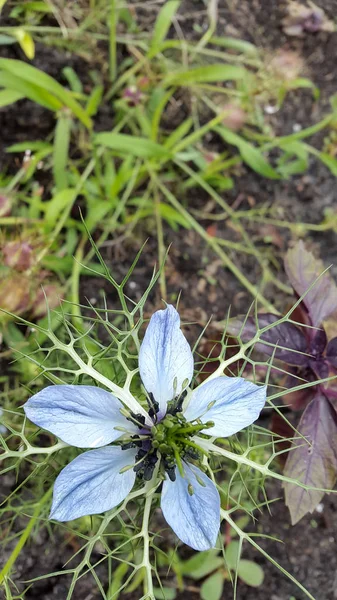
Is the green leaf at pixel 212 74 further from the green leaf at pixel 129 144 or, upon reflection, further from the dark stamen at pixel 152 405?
the dark stamen at pixel 152 405

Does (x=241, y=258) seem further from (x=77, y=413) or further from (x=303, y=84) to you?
(x=77, y=413)

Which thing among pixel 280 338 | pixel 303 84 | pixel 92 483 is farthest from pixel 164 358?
pixel 303 84

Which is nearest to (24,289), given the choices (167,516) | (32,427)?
(32,427)

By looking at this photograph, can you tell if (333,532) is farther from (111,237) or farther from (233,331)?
(111,237)

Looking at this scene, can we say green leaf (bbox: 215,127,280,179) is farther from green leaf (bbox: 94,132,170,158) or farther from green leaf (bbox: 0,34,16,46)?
green leaf (bbox: 0,34,16,46)

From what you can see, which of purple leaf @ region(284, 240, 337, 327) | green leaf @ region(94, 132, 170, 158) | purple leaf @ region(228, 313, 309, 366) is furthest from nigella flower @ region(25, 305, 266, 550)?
green leaf @ region(94, 132, 170, 158)

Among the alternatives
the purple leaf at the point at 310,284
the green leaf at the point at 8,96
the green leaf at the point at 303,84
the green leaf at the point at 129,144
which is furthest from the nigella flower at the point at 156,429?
the green leaf at the point at 303,84
